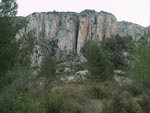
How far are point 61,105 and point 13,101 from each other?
2519mm

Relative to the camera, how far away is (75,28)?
8900cm

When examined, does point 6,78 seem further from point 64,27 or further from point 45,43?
point 64,27

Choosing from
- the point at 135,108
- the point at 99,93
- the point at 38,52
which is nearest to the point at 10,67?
the point at 135,108

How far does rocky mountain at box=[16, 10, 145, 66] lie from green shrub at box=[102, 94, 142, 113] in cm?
7026

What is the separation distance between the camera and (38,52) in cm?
7594

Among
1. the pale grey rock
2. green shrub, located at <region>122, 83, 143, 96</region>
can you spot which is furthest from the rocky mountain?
green shrub, located at <region>122, 83, 143, 96</region>

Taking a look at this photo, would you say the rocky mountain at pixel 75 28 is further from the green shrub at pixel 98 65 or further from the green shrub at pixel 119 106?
the green shrub at pixel 119 106

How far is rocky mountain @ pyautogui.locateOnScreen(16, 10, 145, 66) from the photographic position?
283 feet

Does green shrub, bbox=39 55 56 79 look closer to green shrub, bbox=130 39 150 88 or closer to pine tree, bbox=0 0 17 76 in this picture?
green shrub, bbox=130 39 150 88

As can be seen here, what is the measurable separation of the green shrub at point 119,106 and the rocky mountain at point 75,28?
230 ft

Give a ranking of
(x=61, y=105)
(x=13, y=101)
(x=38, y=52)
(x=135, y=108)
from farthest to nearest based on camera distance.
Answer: (x=38, y=52)
(x=135, y=108)
(x=61, y=105)
(x=13, y=101)

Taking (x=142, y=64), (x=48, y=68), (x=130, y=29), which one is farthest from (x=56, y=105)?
(x=130, y=29)

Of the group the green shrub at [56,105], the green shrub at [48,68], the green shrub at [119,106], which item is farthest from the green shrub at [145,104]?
the green shrub at [48,68]

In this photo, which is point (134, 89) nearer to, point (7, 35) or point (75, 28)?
point (7, 35)
